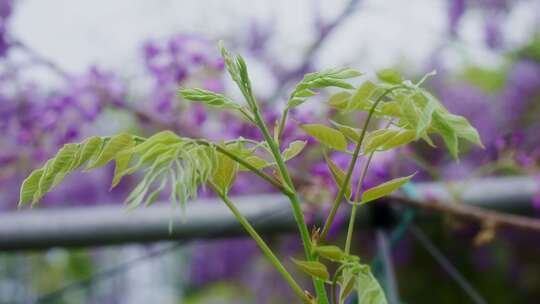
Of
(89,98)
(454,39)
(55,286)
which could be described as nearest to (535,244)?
(454,39)

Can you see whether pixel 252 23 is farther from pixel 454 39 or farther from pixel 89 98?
pixel 89 98

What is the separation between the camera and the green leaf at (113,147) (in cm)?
29

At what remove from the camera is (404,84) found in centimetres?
27

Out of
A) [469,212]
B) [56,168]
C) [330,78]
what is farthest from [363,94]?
[469,212]

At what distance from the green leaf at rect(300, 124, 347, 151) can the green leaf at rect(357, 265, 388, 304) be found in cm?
6

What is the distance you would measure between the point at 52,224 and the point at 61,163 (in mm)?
686

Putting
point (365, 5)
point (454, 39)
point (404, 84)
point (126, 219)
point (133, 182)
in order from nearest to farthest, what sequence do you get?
point (404, 84) → point (126, 219) → point (365, 5) → point (454, 39) → point (133, 182)

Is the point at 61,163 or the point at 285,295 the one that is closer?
the point at 61,163

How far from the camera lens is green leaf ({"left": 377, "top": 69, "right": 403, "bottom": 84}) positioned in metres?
0.27

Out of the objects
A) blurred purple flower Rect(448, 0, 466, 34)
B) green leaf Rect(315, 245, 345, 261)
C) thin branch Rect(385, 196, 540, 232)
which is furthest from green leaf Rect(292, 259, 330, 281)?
blurred purple flower Rect(448, 0, 466, 34)

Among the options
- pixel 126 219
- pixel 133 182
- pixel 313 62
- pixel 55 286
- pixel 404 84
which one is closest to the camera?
pixel 404 84

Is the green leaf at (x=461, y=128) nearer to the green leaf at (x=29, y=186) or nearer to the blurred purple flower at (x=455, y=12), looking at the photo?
the green leaf at (x=29, y=186)

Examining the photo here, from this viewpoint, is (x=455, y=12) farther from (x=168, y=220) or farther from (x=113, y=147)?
(x=113, y=147)

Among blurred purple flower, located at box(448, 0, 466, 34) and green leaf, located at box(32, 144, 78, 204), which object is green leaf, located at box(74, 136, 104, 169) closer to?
green leaf, located at box(32, 144, 78, 204)
